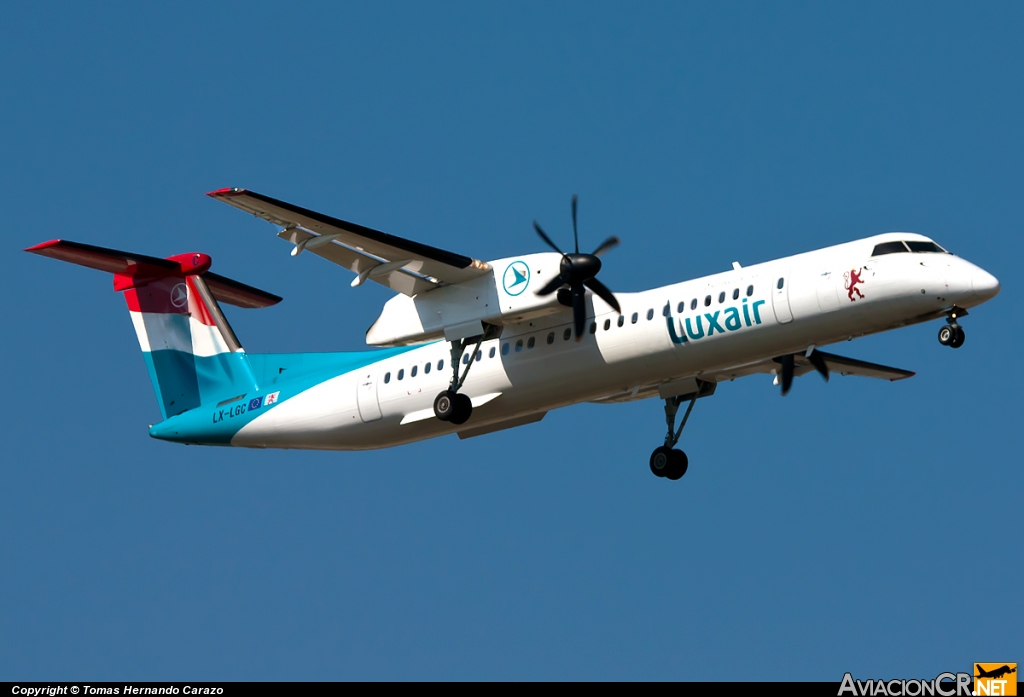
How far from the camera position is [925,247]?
20.4 meters

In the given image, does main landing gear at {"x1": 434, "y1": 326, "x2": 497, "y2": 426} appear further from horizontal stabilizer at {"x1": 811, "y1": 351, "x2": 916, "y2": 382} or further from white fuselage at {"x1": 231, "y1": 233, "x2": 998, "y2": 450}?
horizontal stabilizer at {"x1": 811, "y1": 351, "x2": 916, "y2": 382}

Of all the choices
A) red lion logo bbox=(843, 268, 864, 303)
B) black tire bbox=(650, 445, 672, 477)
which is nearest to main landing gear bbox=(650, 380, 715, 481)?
black tire bbox=(650, 445, 672, 477)

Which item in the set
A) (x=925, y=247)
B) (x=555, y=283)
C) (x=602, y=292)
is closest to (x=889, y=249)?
(x=925, y=247)

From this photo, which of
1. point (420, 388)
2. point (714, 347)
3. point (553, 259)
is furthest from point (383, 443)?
point (714, 347)

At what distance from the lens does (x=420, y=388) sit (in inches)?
927

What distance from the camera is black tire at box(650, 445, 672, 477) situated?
79.5 feet

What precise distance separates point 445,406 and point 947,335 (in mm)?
7691

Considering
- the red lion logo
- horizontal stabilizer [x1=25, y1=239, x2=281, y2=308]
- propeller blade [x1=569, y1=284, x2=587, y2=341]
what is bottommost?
the red lion logo

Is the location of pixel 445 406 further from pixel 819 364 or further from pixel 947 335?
pixel 947 335

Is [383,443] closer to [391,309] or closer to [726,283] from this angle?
[391,309]

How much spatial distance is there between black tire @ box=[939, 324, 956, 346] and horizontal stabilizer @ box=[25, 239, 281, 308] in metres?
13.1

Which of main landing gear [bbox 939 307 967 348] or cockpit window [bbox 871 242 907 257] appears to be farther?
cockpit window [bbox 871 242 907 257]

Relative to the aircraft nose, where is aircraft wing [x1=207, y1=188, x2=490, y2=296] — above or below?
above

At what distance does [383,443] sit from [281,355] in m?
3.05
